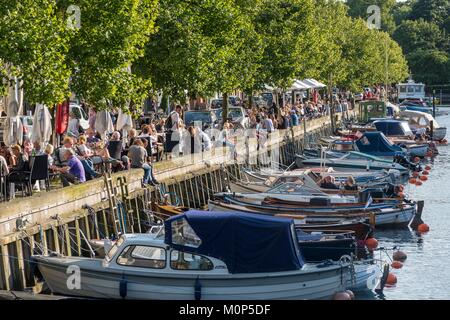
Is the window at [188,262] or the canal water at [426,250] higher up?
the window at [188,262]

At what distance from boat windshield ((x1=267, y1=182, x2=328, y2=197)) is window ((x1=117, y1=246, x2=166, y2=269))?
50.1 feet

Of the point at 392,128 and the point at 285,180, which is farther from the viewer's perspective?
the point at 392,128

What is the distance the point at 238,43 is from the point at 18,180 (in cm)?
2605

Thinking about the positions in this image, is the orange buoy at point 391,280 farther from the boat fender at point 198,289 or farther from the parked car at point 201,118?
the parked car at point 201,118

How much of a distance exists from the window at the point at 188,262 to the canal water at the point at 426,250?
16.6 feet

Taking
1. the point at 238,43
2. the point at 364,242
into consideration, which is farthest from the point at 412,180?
the point at 364,242

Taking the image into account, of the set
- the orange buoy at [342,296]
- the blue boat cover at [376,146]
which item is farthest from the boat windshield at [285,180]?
the blue boat cover at [376,146]

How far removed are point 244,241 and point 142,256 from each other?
8.36 ft

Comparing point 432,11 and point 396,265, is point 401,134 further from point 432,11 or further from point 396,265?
point 432,11

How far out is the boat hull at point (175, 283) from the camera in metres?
26.5

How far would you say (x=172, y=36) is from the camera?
46938mm

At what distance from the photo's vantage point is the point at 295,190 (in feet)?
138

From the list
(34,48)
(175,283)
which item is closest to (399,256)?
(175,283)
